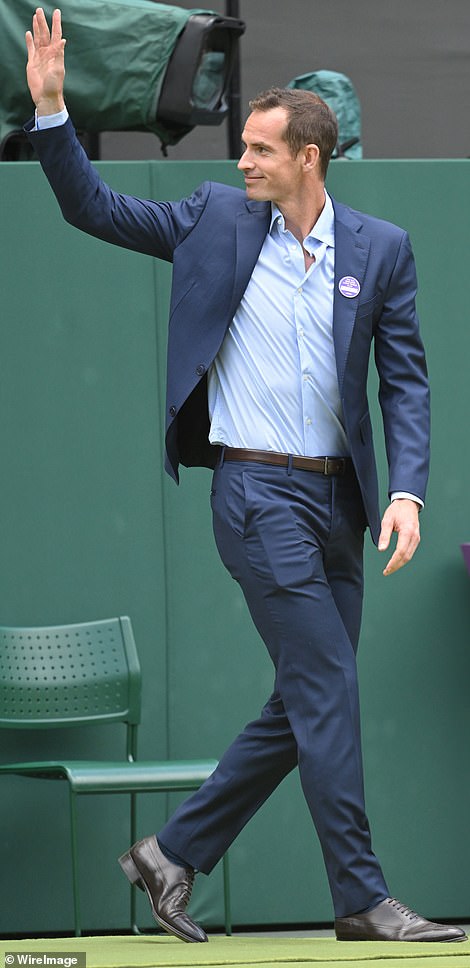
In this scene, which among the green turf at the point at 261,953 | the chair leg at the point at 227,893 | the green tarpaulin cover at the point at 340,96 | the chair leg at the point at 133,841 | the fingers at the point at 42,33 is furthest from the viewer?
the green tarpaulin cover at the point at 340,96

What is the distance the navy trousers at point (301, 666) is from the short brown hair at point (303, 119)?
25.7 inches

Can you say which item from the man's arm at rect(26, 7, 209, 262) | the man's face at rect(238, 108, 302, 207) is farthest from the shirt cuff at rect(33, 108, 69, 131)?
the man's face at rect(238, 108, 302, 207)

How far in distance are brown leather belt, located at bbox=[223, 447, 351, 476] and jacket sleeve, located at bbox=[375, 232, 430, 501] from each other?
4.5 inches

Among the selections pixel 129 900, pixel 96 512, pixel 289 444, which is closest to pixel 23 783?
pixel 129 900

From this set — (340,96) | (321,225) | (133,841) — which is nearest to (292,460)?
(321,225)

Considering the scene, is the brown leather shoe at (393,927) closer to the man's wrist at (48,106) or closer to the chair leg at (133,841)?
the man's wrist at (48,106)

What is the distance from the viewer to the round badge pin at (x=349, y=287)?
2.89m

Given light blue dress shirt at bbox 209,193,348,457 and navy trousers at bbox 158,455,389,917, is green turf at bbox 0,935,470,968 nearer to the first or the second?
navy trousers at bbox 158,455,389,917

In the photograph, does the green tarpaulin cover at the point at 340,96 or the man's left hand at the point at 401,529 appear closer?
the man's left hand at the point at 401,529

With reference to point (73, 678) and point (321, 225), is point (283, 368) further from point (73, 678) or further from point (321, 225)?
point (73, 678)

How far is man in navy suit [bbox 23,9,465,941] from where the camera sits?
280cm

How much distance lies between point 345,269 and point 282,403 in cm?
29

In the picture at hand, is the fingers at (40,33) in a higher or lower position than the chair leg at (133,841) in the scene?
higher

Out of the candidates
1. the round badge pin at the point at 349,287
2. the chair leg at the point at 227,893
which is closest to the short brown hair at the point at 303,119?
the round badge pin at the point at 349,287
